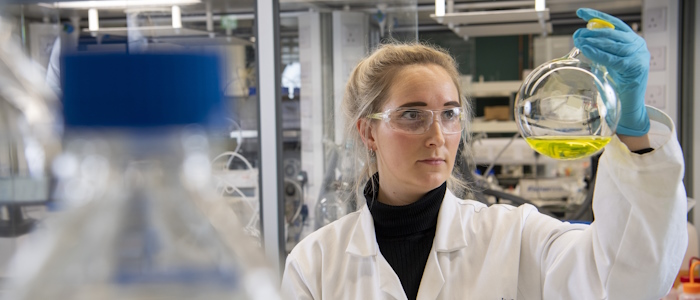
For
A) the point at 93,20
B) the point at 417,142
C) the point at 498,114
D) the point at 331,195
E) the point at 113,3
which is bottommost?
the point at 331,195

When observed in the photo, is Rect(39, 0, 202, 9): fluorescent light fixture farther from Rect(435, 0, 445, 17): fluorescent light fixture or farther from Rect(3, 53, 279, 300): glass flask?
Rect(3, 53, 279, 300): glass flask

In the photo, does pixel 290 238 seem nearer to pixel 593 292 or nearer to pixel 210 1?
pixel 210 1

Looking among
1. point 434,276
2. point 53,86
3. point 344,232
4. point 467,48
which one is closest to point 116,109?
point 53,86

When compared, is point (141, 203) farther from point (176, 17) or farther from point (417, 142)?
point (176, 17)

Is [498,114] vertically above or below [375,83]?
below

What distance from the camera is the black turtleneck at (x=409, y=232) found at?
1322mm

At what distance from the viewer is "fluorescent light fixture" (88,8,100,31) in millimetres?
3432

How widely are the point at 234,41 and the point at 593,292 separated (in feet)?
9.21

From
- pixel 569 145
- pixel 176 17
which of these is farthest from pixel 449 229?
pixel 176 17

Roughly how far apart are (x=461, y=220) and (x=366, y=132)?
321mm

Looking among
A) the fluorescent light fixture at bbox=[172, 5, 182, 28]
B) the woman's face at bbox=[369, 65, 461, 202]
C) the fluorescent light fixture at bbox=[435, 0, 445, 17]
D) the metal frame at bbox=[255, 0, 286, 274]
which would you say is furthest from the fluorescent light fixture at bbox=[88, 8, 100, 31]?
the woman's face at bbox=[369, 65, 461, 202]

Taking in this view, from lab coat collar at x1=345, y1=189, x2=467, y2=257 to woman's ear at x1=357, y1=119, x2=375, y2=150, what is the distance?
0.18m

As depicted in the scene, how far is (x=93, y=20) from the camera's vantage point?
11.3 ft

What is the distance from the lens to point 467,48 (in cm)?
754
